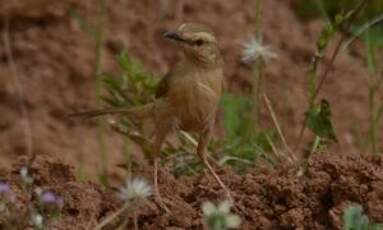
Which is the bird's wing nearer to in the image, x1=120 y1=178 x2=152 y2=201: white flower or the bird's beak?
the bird's beak

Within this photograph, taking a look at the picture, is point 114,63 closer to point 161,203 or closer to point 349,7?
point 349,7

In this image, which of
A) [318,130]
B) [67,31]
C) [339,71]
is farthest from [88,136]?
[318,130]

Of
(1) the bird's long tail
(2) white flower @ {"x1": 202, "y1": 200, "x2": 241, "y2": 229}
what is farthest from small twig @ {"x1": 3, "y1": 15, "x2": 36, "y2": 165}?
(2) white flower @ {"x1": 202, "y1": 200, "x2": 241, "y2": 229}

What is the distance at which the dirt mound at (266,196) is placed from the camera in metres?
5.84

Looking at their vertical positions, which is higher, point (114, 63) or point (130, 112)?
point (130, 112)

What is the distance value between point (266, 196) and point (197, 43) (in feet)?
2.63

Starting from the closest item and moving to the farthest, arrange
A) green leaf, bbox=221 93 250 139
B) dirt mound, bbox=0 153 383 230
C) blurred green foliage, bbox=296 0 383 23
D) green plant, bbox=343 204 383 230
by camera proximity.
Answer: green plant, bbox=343 204 383 230 → dirt mound, bbox=0 153 383 230 → green leaf, bbox=221 93 250 139 → blurred green foliage, bbox=296 0 383 23

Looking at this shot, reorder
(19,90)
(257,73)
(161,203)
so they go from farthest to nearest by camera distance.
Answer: (19,90)
(257,73)
(161,203)

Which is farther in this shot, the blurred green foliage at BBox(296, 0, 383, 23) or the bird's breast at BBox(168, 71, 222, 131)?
the blurred green foliage at BBox(296, 0, 383, 23)

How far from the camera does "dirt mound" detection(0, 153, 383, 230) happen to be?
5.84 meters

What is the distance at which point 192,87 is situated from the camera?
21.4 ft

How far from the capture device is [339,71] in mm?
10305

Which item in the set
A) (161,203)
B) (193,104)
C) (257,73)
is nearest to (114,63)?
(257,73)

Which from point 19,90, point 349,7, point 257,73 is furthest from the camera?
point 349,7
